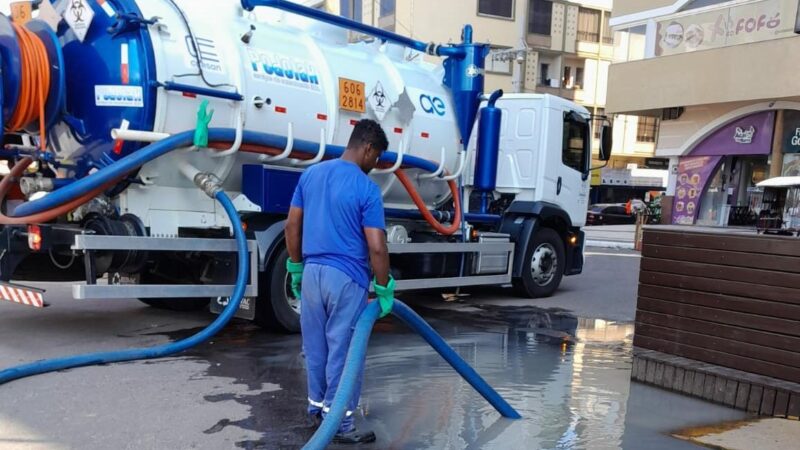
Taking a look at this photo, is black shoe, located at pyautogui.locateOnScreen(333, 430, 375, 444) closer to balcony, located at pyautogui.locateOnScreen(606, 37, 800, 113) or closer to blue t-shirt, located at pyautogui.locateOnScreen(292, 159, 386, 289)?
blue t-shirt, located at pyautogui.locateOnScreen(292, 159, 386, 289)

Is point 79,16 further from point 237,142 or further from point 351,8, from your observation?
point 351,8

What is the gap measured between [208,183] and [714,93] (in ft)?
49.7

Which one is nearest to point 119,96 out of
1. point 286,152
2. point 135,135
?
point 135,135

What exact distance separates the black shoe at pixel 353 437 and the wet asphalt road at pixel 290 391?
0.19 feet

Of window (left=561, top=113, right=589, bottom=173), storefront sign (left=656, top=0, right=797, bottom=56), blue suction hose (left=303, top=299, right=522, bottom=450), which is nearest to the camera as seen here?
blue suction hose (left=303, top=299, right=522, bottom=450)

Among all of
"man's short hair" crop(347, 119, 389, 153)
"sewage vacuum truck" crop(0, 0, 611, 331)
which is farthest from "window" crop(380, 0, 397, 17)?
"man's short hair" crop(347, 119, 389, 153)

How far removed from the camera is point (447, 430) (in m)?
4.21

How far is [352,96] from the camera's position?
7172mm

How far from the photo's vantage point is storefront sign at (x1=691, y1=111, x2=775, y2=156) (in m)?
16.9

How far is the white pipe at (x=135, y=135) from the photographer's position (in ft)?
18.0

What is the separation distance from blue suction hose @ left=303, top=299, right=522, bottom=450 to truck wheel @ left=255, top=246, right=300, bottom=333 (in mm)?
2489

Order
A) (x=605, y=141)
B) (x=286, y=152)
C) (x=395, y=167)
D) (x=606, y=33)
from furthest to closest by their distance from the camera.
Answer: (x=606, y=33), (x=605, y=141), (x=395, y=167), (x=286, y=152)

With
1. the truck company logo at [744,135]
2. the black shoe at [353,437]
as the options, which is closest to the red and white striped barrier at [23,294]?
the black shoe at [353,437]

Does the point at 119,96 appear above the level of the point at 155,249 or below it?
above
